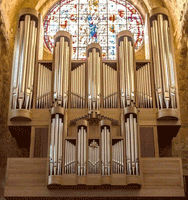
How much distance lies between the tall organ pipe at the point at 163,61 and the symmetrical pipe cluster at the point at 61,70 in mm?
2786

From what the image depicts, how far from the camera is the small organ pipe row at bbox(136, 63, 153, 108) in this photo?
15.5 m

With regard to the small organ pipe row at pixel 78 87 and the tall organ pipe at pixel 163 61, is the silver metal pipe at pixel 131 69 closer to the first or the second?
the tall organ pipe at pixel 163 61

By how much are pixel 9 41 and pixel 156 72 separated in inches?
213

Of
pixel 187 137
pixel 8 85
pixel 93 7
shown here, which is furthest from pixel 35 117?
pixel 93 7

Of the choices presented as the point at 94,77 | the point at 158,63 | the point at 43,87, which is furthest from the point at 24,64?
the point at 158,63

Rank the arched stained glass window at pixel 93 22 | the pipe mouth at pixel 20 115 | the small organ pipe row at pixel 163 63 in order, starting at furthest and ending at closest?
the arched stained glass window at pixel 93 22 < the small organ pipe row at pixel 163 63 < the pipe mouth at pixel 20 115

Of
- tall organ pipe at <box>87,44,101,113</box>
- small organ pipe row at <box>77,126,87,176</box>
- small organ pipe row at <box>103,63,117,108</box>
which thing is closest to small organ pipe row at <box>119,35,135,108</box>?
small organ pipe row at <box>103,63,117,108</box>

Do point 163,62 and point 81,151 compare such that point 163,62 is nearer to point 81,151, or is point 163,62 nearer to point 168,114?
point 168,114

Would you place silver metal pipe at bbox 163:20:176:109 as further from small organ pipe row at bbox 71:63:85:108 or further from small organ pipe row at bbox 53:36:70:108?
small organ pipe row at bbox 53:36:70:108

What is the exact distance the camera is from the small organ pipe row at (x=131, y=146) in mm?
13648

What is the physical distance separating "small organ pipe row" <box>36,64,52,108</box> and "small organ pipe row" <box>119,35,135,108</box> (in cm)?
225

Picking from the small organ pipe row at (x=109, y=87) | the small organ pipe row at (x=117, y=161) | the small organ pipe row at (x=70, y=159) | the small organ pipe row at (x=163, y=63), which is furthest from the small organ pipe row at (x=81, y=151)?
the small organ pipe row at (x=163, y=63)

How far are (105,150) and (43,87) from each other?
10.4ft

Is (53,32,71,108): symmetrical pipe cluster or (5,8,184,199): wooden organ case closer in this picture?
(5,8,184,199): wooden organ case
